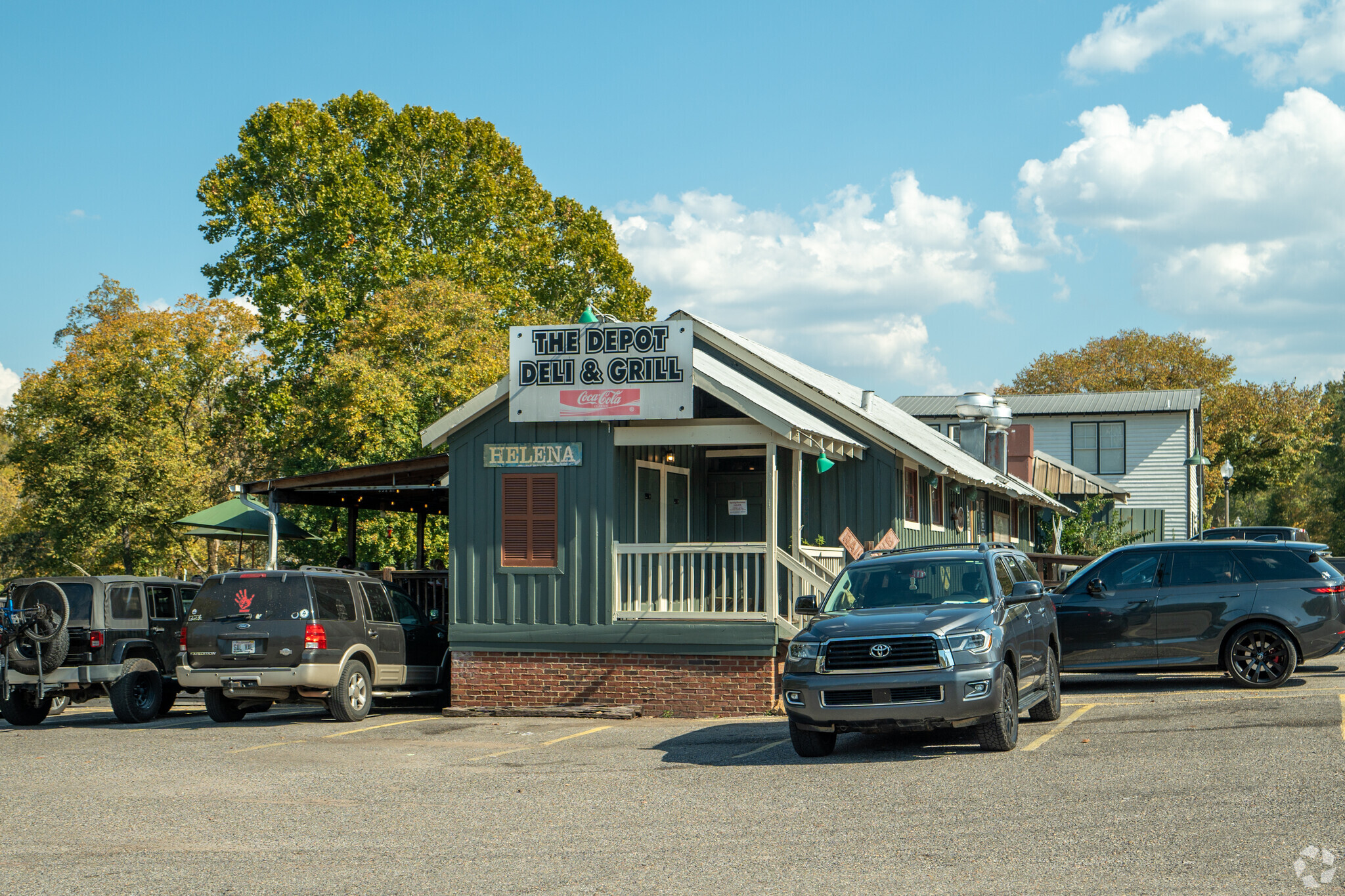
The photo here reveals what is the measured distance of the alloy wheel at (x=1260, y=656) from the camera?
14914 millimetres

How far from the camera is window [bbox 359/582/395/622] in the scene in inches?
637

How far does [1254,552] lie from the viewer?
15227 mm

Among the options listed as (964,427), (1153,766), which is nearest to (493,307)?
(964,427)

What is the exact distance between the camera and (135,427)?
39.2 metres

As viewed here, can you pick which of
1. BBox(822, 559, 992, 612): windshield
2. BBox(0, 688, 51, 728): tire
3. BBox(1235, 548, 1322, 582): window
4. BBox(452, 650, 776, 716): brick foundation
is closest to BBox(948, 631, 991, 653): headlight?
BBox(822, 559, 992, 612): windshield

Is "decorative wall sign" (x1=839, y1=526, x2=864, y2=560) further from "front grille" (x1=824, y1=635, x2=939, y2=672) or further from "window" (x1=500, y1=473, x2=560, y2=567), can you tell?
"front grille" (x1=824, y1=635, x2=939, y2=672)

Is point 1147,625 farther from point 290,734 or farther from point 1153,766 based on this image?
point 290,734

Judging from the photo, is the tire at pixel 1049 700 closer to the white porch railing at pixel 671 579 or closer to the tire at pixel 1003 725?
the tire at pixel 1003 725

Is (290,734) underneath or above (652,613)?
underneath

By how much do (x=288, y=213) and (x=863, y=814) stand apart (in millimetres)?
32477

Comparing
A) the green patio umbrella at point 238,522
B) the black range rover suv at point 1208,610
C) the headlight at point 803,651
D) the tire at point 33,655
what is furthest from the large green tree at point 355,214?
the headlight at point 803,651

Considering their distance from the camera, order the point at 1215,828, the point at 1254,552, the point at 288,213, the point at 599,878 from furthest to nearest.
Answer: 1. the point at 288,213
2. the point at 1254,552
3. the point at 1215,828
4. the point at 599,878

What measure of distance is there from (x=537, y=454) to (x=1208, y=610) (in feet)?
27.3

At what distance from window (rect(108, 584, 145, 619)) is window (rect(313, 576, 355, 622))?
306cm
